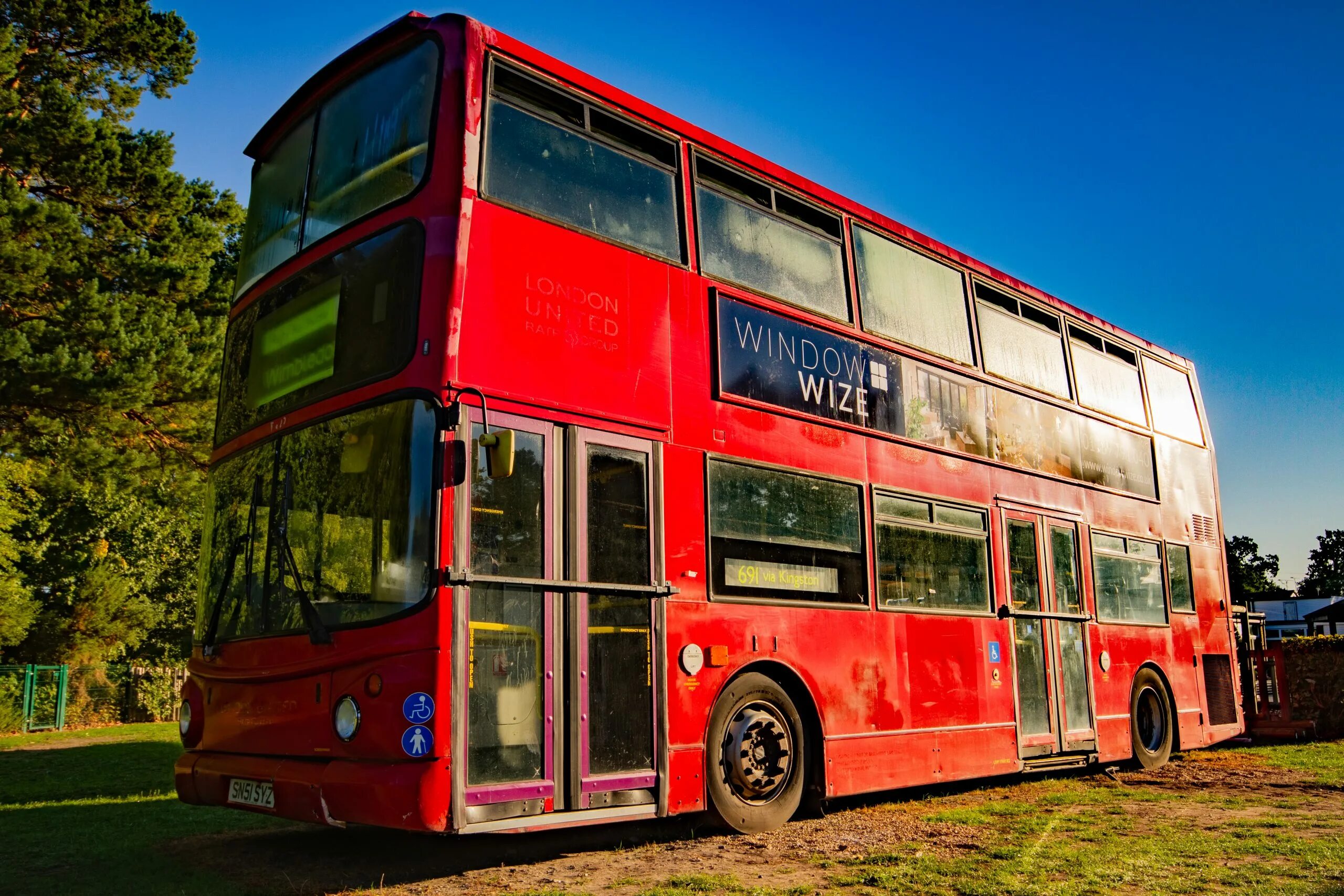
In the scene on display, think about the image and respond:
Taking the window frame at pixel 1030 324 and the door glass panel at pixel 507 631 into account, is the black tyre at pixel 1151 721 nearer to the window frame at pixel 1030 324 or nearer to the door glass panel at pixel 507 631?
the window frame at pixel 1030 324

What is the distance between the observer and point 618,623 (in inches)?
264

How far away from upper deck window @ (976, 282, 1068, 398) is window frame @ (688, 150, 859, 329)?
2194 millimetres

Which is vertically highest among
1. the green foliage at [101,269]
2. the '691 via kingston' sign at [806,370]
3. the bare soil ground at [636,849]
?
the green foliage at [101,269]

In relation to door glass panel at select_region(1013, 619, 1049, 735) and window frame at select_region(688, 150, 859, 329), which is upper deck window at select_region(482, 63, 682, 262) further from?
door glass panel at select_region(1013, 619, 1049, 735)

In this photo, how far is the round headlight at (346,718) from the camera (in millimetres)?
5723

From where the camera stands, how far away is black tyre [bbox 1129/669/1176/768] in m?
12.2

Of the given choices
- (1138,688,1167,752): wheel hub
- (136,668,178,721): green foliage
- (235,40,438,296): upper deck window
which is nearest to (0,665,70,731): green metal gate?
(136,668,178,721): green foliage

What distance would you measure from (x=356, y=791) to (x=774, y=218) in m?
5.44

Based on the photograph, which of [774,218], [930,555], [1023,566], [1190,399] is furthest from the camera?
[1190,399]

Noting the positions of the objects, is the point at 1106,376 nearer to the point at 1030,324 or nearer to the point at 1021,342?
the point at 1030,324

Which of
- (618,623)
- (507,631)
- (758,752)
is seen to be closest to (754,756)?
(758,752)

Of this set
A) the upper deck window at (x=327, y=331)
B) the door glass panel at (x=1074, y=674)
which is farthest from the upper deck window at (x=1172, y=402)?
the upper deck window at (x=327, y=331)

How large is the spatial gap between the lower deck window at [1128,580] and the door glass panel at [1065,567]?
1.53ft

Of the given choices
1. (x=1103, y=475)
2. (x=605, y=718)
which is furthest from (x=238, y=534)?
(x=1103, y=475)
